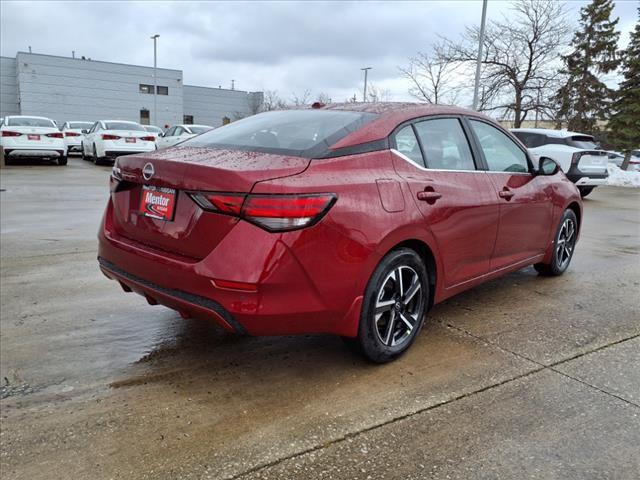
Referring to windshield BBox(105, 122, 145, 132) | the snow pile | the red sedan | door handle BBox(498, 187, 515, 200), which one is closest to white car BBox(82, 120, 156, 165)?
windshield BBox(105, 122, 145, 132)

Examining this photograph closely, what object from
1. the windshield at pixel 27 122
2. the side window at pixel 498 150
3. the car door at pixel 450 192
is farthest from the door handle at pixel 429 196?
the windshield at pixel 27 122

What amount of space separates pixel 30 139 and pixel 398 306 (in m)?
16.1

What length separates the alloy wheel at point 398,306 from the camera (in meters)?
3.05

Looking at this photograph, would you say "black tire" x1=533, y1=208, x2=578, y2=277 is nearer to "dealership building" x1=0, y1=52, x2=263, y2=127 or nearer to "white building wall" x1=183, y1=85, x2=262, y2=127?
"dealership building" x1=0, y1=52, x2=263, y2=127

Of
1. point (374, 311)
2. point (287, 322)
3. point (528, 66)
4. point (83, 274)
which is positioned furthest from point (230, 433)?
point (528, 66)

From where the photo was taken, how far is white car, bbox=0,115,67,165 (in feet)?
51.1

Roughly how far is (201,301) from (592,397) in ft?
7.19

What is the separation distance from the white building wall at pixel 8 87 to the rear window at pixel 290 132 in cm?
4696

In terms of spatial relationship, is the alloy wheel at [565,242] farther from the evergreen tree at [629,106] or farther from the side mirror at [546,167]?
the evergreen tree at [629,106]

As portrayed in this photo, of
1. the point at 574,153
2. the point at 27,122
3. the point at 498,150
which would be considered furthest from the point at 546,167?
the point at 27,122

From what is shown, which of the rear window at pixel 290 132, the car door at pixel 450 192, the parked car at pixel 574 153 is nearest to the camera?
the rear window at pixel 290 132

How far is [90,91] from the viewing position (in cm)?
4450

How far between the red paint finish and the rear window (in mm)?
99

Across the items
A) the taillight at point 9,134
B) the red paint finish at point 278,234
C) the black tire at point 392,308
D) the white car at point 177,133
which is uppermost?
the white car at point 177,133
